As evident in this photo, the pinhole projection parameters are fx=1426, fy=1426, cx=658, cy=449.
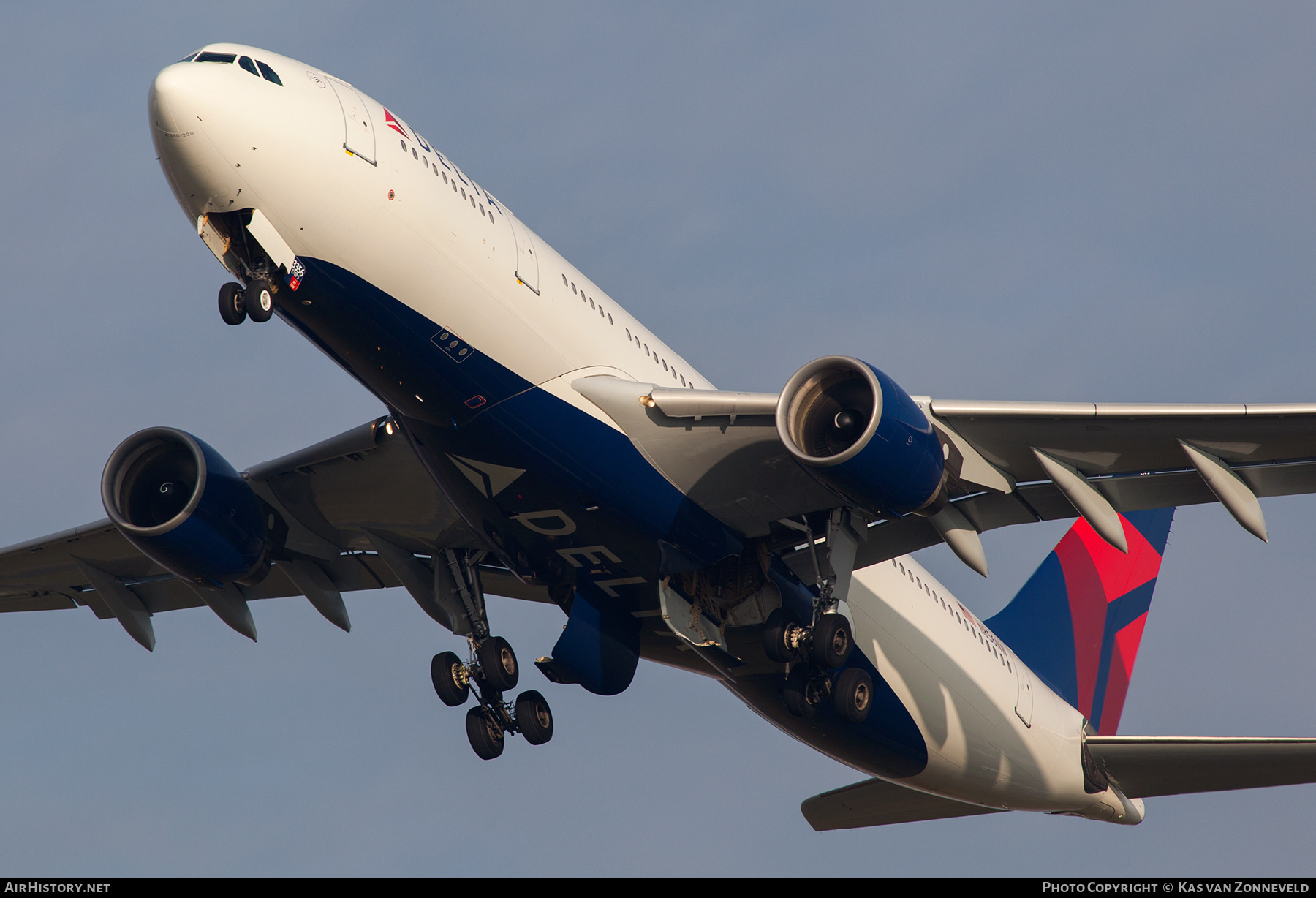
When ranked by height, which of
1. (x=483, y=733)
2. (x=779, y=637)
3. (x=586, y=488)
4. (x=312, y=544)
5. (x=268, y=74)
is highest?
(x=268, y=74)

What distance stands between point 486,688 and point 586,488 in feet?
16.8

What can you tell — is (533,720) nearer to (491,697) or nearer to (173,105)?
(491,697)

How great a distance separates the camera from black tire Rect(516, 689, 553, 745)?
2192 cm

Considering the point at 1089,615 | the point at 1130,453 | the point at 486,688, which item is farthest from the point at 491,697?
the point at 1089,615

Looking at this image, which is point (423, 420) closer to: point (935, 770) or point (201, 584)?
point (201, 584)

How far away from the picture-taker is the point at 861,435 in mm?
17453

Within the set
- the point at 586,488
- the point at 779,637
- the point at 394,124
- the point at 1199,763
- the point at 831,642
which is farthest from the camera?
the point at 1199,763

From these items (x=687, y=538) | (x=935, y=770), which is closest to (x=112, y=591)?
(x=687, y=538)

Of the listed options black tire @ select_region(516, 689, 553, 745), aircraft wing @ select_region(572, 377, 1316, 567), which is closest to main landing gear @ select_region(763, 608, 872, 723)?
aircraft wing @ select_region(572, 377, 1316, 567)

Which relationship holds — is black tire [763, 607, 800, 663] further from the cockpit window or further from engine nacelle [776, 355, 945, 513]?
the cockpit window

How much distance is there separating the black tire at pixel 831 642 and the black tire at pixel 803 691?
3.42 feet

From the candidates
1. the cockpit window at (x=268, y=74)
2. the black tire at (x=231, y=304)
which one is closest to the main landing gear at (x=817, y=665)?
the black tire at (x=231, y=304)

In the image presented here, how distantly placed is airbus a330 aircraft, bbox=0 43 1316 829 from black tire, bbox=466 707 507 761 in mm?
40

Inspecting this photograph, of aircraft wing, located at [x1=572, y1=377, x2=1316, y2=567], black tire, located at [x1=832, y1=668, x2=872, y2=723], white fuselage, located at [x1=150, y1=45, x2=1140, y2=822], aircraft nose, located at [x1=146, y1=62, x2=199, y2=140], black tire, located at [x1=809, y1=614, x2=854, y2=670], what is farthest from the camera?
black tire, located at [x1=832, y1=668, x2=872, y2=723]
